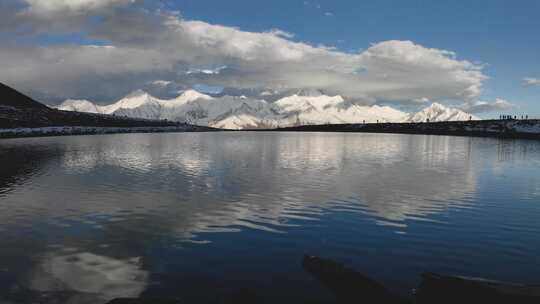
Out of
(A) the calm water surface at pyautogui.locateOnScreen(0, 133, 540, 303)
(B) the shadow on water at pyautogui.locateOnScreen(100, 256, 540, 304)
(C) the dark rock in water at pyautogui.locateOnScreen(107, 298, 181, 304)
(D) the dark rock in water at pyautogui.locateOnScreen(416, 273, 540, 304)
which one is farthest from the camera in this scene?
(A) the calm water surface at pyautogui.locateOnScreen(0, 133, 540, 303)

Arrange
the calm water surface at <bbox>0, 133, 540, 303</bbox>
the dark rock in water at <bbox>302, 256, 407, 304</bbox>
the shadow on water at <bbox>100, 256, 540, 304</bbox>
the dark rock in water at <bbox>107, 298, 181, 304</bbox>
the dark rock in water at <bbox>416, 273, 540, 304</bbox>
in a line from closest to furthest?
the dark rock in water at <bbox>416, 273, 540, 304</bbox> → the shadow on water at <bbox>100, 256, 540, 304</bbox> → the dark rock in water at <bbox>107, 298, 181, 304</bbox> → the dark rock in water at <bbox>302, 256, 407, 304</bbox> → the calm water surface at <bbox>0, 133, 540, 303</bbox>

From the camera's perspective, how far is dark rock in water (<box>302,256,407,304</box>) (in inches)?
563

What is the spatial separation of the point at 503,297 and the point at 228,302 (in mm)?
8992

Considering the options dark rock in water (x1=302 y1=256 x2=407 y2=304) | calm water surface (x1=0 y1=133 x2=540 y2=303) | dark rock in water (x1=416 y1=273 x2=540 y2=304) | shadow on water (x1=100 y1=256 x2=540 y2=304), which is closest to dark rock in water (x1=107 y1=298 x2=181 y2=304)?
shadow on water (x1=100 y1=256 x2=540 y2=304)

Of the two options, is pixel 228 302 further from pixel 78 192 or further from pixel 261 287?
pixel 78 192

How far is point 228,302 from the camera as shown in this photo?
1464 cm

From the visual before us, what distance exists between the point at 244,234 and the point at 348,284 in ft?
34.0

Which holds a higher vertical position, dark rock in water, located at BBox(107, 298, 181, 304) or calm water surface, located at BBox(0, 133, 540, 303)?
dark rock in water, located at BBox(107, 298, 181, 304)

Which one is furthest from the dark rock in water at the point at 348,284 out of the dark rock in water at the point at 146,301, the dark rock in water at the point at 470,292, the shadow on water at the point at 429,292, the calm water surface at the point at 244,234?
the dark rock in water at the point at 146,301

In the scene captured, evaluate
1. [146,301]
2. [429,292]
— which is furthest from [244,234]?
[429,292]

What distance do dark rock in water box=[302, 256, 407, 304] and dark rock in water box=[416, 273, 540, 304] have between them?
935mm

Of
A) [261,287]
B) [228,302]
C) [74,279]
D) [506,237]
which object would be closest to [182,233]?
[74,279]

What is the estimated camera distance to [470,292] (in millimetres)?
13203

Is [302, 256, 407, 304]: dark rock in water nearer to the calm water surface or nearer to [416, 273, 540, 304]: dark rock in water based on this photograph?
the calm water surface
